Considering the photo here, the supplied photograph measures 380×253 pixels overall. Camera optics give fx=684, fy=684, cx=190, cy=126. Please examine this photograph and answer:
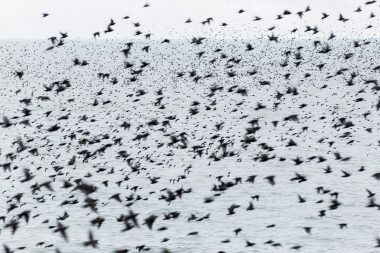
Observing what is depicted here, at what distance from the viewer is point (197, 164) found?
49.4 metres

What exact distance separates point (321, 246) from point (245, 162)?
18500 millimetres

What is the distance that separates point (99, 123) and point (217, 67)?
32387mm

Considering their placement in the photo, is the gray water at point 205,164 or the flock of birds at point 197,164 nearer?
the flock of birds at point 197,164

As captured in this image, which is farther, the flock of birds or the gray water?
the gray water

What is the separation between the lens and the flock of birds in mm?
30812

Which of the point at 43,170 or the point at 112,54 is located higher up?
the point at 112,54

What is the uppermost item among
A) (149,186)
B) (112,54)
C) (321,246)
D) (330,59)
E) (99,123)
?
(112,54)

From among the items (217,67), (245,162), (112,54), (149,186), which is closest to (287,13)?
(149,186)

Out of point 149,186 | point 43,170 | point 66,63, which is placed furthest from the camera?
point 66,63

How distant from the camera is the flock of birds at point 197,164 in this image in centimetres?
3081

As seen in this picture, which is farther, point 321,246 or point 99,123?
point 99,123

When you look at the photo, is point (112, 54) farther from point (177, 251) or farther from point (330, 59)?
point (177, 251)

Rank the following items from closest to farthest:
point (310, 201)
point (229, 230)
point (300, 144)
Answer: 1. point (229, 230)
2. point (310, 201)
3. point (300, 144)

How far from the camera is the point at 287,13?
27.2 m
